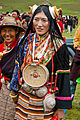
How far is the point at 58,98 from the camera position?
2.89 meters

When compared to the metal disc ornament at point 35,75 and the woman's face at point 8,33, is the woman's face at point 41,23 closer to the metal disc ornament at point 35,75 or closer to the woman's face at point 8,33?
the metal disc ornament at point 35,75

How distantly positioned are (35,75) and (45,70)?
145 mm

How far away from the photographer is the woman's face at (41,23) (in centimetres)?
284

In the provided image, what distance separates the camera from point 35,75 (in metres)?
2.86

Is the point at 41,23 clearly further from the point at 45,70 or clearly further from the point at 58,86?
the point at 58,86

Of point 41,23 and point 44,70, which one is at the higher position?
point 41,23

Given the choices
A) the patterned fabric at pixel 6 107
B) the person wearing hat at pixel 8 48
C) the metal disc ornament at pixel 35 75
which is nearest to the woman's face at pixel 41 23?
the metal disc ornament at pixel 35 75

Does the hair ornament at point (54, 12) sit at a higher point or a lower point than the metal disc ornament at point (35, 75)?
higher

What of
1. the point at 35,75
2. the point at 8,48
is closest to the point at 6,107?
the point at 8,48

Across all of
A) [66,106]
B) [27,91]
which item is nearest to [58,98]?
[66,106]

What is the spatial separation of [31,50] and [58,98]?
2.12 feet

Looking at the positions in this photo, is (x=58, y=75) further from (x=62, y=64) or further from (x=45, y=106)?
(x=45, y=106)

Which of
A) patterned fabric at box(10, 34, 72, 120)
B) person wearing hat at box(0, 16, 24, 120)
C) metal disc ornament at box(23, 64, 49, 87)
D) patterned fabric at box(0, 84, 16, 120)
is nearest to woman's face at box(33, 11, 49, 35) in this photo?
patterned fabric at box(10, 34, 72, 120)

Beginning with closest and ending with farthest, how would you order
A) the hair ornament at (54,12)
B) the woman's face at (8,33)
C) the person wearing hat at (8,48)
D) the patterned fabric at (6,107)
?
the hair ornament at (54,12) → the person wearing hat at (8,48) → the woman's face at (8,33) → the patterned fabric at (6,107)
